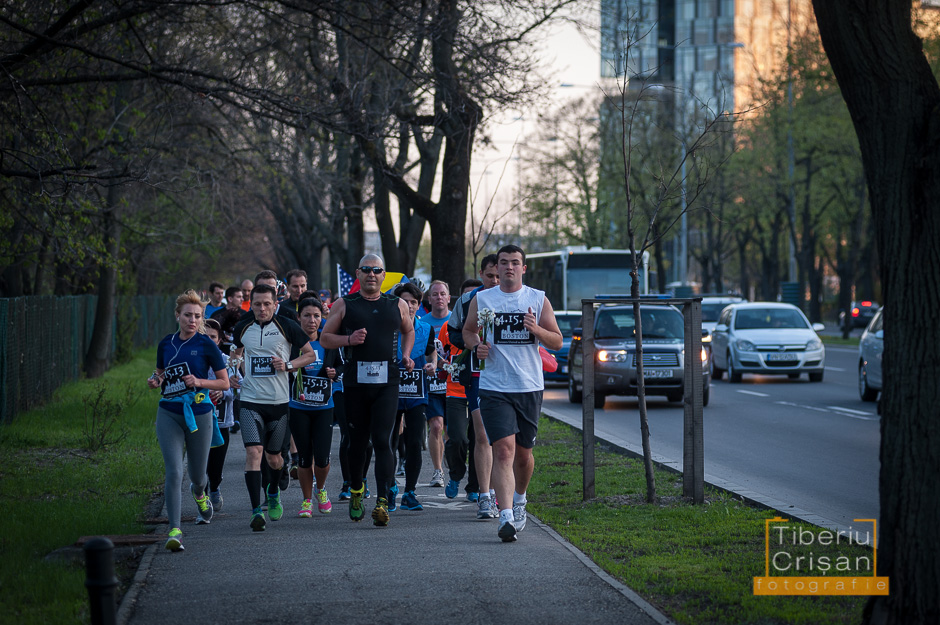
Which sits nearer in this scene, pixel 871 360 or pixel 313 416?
pixel 313 416

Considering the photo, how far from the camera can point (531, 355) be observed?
8.00m

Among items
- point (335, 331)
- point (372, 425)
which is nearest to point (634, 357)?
point (372, 425)

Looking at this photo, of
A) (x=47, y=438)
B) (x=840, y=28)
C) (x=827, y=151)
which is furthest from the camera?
(x=827, y=151)

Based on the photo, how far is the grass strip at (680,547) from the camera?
570 centimetres

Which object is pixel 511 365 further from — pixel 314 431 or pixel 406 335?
pixel 314 431

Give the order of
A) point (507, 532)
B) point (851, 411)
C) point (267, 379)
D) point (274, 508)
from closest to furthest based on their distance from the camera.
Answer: point (507, 532), point (267, 379), point (274, 508), point (851, 411)

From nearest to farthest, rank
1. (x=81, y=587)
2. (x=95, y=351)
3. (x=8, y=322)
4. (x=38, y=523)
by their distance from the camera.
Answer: (x=81, y=587) < (x=38, y=523) < (x=8, y=322) < (x=95, y=351)

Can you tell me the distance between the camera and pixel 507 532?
7.56m

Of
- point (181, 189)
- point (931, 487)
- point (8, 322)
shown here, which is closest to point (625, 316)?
point (181, 189)

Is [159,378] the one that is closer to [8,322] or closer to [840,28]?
[840,28]

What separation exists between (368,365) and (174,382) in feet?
4.55

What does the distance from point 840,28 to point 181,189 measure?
543 inches

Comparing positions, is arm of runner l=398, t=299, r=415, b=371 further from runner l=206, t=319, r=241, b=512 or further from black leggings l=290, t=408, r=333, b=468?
runner l=206, t=319, r=241, b=512

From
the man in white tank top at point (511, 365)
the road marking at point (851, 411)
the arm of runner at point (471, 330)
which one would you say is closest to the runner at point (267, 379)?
the arm of runner at point (471, 330)
